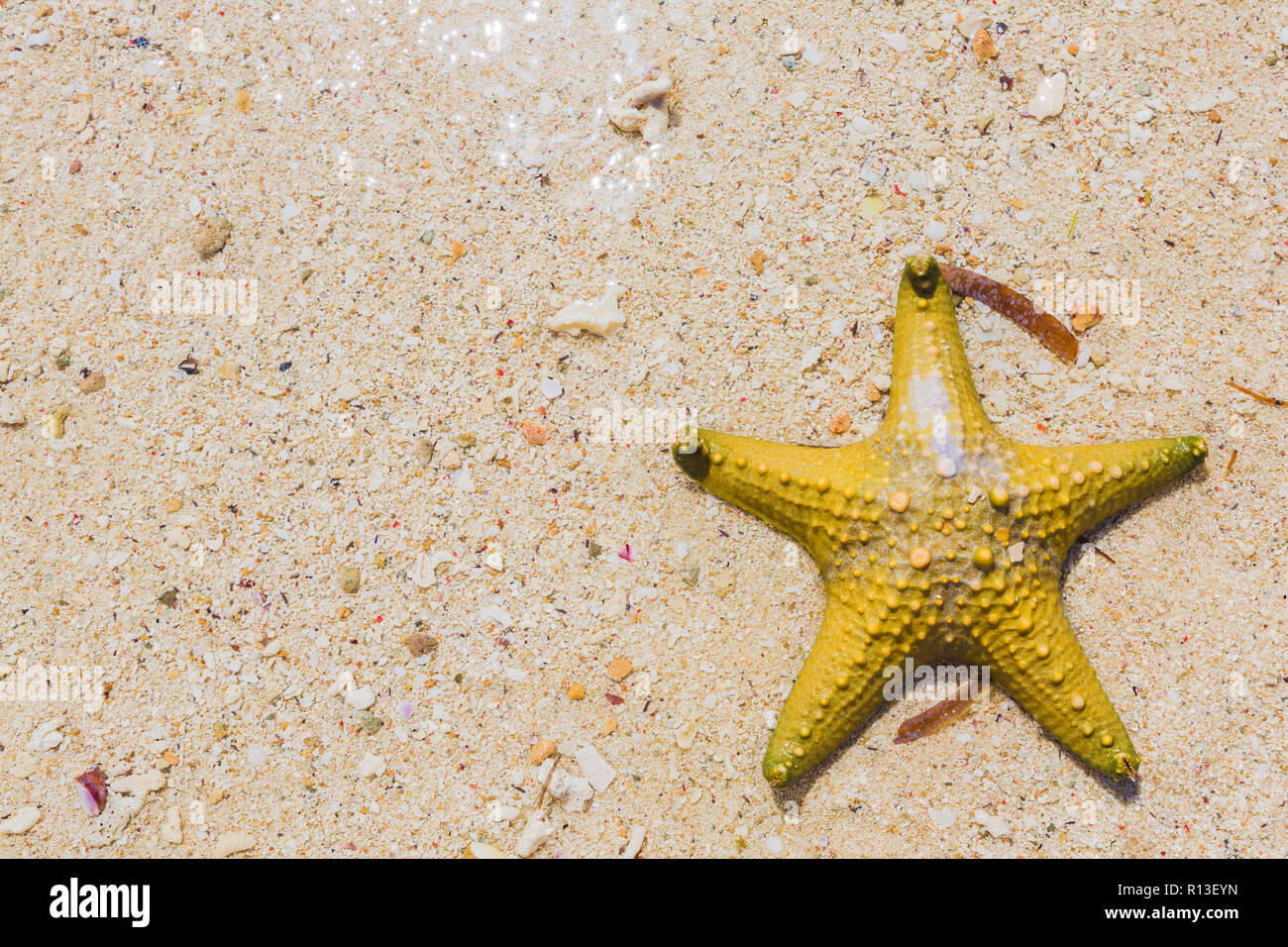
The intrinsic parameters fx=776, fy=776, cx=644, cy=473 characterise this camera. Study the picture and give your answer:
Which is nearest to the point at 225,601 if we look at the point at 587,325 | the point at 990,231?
the point at 587,325

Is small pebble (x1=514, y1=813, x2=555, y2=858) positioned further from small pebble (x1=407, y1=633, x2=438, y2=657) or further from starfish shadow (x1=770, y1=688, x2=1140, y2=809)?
starfish shadow (x1=770, y1=688, x2=1140, y2=809)

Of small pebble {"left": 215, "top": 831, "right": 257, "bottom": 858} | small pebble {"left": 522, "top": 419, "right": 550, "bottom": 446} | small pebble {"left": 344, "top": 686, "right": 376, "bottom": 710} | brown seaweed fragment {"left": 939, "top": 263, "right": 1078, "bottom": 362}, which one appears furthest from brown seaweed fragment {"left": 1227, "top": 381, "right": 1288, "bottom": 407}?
small pebble {"left": 215, "top": 831, "right": 257, "bottom": 858}

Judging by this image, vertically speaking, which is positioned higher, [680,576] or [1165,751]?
[680,576]

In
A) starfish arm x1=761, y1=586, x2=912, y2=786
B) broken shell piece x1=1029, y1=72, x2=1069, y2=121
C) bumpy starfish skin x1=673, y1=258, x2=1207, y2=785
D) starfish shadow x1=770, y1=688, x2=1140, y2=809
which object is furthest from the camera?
broken shell piece x1=1029, y1=72, x2=1069, y2=121

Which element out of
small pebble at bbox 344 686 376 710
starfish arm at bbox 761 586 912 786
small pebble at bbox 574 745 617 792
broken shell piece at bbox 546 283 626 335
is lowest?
small pebble at bbox 574 745 617 792

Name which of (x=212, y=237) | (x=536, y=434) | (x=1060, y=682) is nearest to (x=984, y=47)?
(x=536, y=434)
